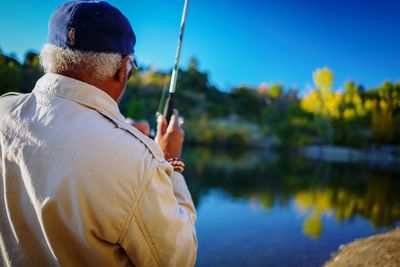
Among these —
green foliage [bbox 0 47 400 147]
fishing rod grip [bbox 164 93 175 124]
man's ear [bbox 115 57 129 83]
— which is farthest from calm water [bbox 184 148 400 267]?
green foliage [bbox 0 47 400 147]

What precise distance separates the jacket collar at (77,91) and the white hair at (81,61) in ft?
0.12

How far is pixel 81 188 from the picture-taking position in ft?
2.28

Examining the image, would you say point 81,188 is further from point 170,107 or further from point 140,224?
point 170,107

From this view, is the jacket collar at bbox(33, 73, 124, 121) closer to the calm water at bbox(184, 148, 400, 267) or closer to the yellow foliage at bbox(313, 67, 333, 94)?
the calm water at bbox(184, 148, 400, 267)

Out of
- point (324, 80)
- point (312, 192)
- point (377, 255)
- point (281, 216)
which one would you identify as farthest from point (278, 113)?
point (377, 255)

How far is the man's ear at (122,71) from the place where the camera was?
874 millimetres

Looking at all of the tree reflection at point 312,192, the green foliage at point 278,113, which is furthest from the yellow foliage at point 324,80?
the tree reflection at point 312,192

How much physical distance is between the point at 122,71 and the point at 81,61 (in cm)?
12

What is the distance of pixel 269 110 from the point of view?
137 feet

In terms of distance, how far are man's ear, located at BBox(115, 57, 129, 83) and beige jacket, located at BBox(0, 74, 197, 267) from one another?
0.10m

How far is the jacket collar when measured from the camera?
30.6 inches

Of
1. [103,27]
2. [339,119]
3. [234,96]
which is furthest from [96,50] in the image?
[234,96]

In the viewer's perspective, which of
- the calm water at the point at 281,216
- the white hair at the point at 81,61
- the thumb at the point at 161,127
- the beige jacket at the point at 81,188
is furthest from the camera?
the calm water at the point at 281,216

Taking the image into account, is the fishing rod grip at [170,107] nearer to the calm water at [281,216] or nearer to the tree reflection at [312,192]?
the calm water at [281,216]
